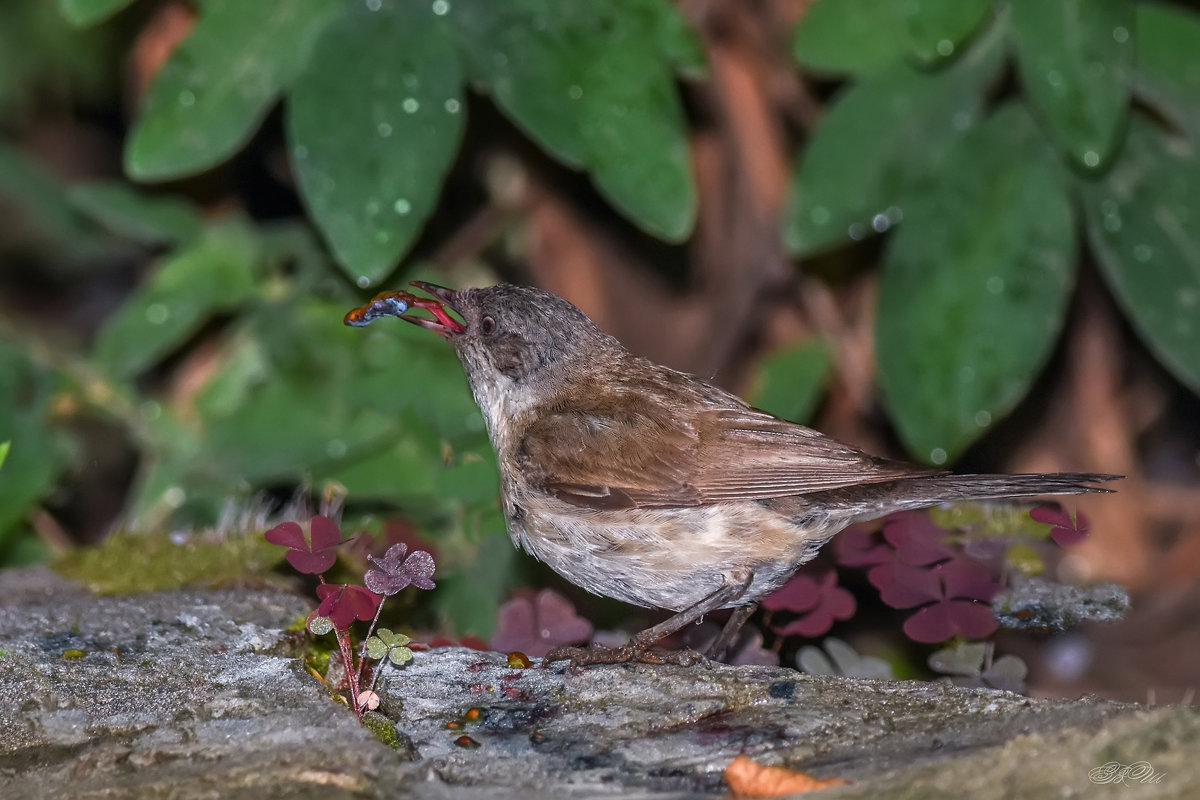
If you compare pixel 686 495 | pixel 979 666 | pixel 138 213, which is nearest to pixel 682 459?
pixel 686 495

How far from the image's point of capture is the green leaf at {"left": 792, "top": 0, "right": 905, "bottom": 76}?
15.5ft

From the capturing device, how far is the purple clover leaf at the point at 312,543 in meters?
3.19

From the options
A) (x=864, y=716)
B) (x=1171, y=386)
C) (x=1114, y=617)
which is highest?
(x=864, y=716)

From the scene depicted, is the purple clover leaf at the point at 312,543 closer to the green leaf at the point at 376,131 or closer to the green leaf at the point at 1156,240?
the green leaf at the point at 376,131

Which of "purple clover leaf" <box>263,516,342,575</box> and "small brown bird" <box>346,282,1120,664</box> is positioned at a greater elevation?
"purple clover leaf" <box>263,516,342,575</box>

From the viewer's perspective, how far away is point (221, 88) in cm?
443

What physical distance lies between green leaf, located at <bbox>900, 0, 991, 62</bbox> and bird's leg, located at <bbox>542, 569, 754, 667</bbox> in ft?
5.53

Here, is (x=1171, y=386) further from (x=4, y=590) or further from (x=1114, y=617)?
(x=4, y=590)

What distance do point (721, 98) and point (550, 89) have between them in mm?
2498

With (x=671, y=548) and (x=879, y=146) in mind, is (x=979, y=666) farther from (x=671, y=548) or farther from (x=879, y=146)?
(x=879, y=146)

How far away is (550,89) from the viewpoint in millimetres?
4227

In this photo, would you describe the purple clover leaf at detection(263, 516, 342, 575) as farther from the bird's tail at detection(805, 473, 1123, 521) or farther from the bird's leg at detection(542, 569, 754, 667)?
the bird's tail at detection(805, 473, 1123, 521)

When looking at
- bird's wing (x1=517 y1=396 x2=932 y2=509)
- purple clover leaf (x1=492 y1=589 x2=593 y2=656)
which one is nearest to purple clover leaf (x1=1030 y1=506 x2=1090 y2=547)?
bird's wing (x1=517 y1=396 x2=932 y2=509)

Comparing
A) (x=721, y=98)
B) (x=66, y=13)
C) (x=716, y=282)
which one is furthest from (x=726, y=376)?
(x=66, y=13)
